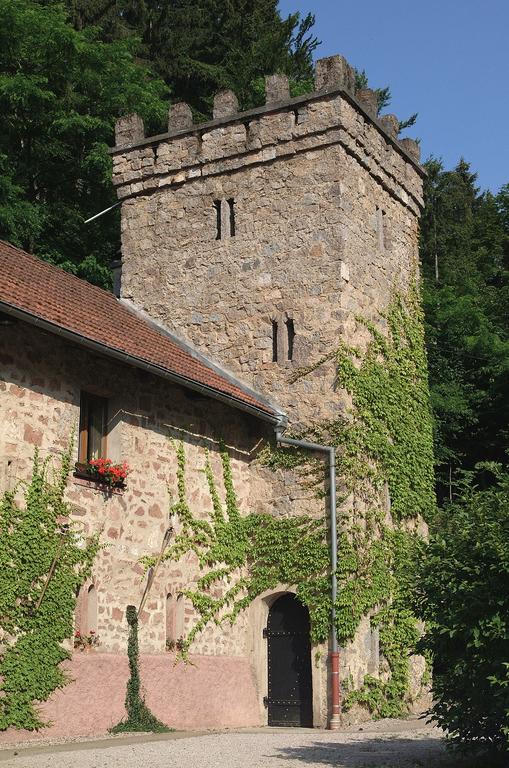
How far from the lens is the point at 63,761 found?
980cm

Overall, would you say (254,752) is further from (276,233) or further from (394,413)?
(276,233)

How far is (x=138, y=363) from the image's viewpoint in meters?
13.5

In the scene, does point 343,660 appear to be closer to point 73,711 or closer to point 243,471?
point 243,471

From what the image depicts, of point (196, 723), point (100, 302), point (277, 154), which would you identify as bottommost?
point (196, 723)

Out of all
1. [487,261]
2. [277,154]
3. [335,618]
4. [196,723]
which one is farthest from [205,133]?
[487,261]

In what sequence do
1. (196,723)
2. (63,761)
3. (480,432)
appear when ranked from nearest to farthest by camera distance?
(63,761), (196,723), (480,432)

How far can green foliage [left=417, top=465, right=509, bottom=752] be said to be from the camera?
895cm

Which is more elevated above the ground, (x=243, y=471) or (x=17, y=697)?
(x=243, y=471)

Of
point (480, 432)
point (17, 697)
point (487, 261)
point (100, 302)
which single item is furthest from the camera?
point (487, 261)

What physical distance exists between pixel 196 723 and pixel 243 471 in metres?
3.83

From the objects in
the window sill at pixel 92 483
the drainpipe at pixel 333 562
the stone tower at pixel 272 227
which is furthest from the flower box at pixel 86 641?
the stone tower at pixel 272 227

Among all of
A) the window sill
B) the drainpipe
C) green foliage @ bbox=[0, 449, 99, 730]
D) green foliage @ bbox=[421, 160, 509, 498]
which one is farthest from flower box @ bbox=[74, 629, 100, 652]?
green foliage @ bbox=[421, 160, 509, 498]

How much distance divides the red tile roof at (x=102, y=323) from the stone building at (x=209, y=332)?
0.16 ft

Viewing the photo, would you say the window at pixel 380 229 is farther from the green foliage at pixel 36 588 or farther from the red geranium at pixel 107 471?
the green foliage at pixel 36 588
